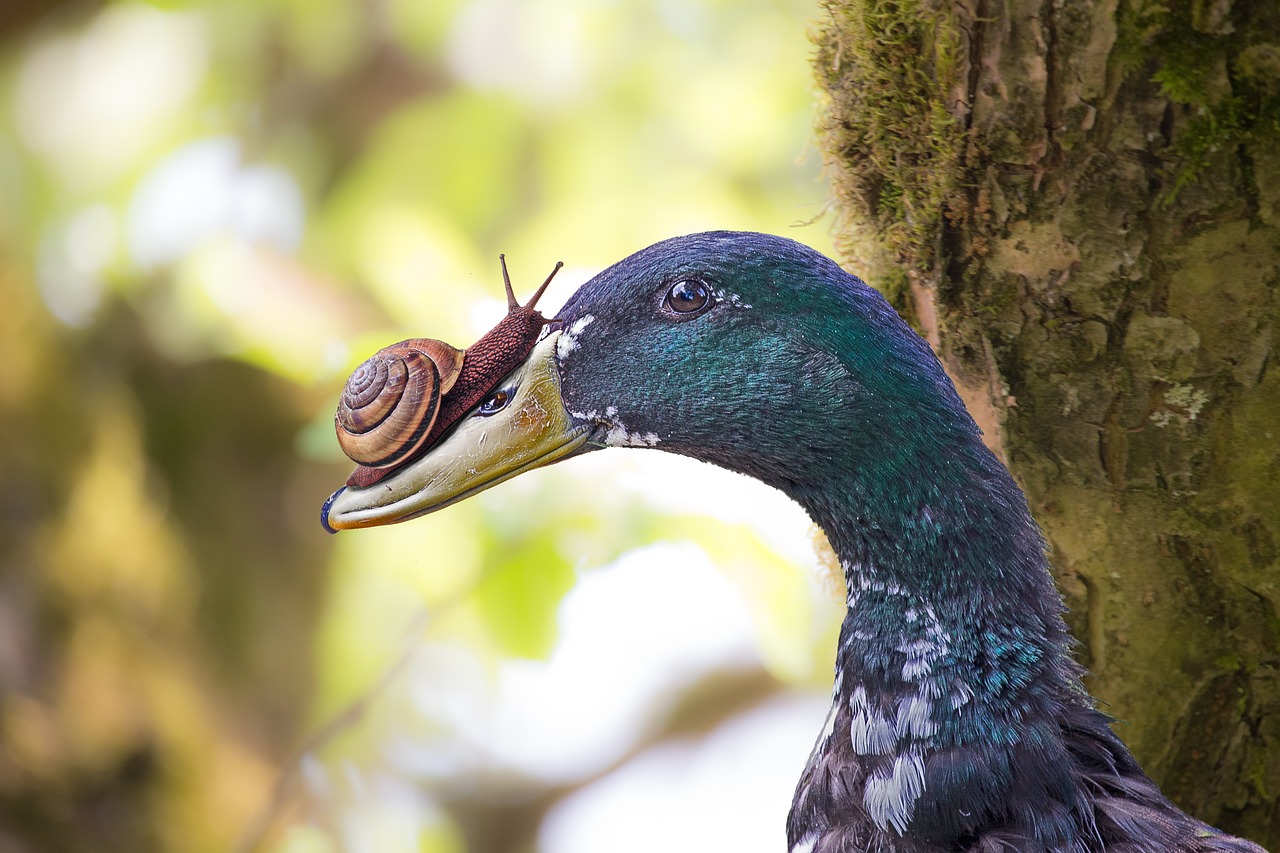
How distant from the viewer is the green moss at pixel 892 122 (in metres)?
1.33

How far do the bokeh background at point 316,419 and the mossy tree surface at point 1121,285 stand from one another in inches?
35.6

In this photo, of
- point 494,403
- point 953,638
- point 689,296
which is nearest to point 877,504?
point 953,638

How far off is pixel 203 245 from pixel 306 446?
1.11 m

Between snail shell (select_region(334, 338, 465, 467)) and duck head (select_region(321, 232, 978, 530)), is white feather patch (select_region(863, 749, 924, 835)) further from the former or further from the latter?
snail shell (select_region(334, 338, 465, 467))

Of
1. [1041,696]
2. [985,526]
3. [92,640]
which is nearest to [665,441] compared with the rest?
[985,526]

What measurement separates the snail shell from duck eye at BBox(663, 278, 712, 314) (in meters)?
0.28

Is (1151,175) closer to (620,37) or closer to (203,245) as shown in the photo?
(620,37)

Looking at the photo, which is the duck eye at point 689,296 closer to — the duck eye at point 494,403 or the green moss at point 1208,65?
the duck eye at point 494,403

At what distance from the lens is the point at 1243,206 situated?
4.12ft

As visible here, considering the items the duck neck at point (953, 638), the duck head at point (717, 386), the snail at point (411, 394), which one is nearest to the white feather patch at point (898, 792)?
the duck neck at point (953, 638)

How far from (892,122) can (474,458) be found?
667mm

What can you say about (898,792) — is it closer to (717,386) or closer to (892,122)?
(717,386)

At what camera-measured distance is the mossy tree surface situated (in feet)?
4.03

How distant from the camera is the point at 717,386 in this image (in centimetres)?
131
